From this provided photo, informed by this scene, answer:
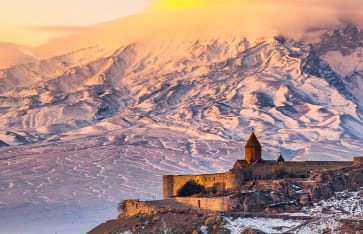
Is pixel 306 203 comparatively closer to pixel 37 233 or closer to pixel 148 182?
pixel 37 233

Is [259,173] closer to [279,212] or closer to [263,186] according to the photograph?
[263,186]

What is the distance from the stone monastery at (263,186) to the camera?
93.6 m

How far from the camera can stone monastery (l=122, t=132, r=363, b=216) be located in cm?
9356

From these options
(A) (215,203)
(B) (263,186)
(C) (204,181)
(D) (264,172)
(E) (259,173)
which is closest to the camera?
(A) (215,203)

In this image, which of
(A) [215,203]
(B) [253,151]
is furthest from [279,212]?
(B) [253,151]

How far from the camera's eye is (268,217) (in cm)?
8794

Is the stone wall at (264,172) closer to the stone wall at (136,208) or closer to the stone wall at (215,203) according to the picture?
the stone wall at (215,203)

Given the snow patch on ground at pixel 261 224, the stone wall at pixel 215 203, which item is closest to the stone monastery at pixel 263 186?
the stone wall at pixel 215 203

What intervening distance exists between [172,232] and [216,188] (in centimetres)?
1362

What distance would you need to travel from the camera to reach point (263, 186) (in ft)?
317

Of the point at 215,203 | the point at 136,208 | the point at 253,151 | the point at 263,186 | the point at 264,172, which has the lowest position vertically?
the point at 215,203

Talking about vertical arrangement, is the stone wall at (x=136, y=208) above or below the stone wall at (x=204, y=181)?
below

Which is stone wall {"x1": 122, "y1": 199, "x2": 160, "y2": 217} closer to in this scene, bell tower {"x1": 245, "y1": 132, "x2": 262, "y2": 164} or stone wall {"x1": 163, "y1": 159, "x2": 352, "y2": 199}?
stone wall {"x1": 163, "y1": 159, "x2": 352, "y2": 199}

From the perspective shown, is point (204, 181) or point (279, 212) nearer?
point (279, 212)
